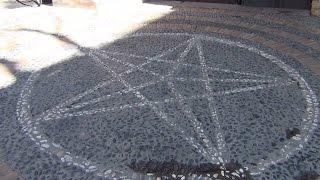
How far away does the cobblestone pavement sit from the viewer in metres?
3.72

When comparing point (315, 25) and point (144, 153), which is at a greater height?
point (315, 25)

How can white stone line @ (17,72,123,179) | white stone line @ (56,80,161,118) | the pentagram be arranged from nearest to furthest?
1. white stone line @ (17,72,123,179)
2. the pentagram
3. white stone line @ (56,80,161,118)

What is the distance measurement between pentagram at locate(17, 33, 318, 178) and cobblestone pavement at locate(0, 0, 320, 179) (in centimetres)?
2

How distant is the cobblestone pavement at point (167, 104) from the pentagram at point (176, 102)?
0.02 metres

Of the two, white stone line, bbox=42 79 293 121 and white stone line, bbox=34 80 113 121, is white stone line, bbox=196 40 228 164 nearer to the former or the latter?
white stone line, bbox=42 79 293 121

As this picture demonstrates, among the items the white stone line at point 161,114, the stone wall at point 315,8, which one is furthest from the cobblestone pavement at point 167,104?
the stone wall at point 315,8

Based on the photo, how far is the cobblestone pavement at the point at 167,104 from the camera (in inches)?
146

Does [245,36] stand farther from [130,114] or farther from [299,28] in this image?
[130,114]

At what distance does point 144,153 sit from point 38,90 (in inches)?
81.7

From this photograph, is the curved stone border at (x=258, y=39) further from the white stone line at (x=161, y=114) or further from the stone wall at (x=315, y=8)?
the white stone line at (x=161, y=114)

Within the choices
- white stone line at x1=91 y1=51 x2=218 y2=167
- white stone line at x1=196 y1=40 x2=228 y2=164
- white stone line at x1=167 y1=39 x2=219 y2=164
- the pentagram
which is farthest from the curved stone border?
white stone line at x1=91 y1=51 x2=218 y2=167

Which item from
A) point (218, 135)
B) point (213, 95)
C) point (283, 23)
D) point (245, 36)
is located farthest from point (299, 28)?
point (218, 135)

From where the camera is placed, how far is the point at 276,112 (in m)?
4.51

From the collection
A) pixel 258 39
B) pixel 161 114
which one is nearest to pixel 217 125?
pixel 161 114
